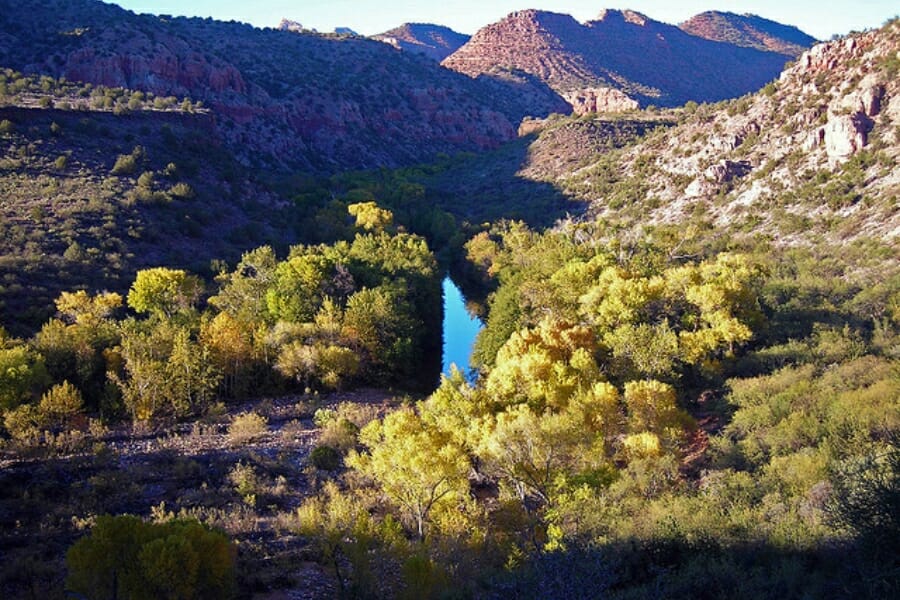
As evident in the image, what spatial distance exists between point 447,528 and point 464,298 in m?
37.4

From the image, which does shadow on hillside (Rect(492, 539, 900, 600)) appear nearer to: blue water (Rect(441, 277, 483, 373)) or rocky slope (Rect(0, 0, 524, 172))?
blue water (Rect(441, 277, 483, 373))

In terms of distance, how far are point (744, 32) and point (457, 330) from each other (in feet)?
581

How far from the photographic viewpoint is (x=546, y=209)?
206ft

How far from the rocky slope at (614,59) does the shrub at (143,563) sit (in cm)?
11501

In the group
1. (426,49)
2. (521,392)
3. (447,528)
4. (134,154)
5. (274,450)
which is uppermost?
(426,49)

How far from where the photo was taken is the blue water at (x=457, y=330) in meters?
39.6

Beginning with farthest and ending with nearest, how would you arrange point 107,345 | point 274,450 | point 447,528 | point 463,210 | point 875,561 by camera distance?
point 463,210
point 107,345
point 274,450
point 447,528
point 875,561

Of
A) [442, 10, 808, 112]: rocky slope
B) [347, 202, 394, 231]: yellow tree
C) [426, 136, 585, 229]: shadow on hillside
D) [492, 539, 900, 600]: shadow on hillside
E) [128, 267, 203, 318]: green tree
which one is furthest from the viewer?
[442, 10, 808, 112]: rocky slope

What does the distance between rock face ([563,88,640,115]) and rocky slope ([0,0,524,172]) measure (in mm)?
11039

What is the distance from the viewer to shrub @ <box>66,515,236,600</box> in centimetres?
1118

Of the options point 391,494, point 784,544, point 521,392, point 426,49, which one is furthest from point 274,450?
point 426,49

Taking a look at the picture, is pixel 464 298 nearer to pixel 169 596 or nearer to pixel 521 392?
pixel 521 392

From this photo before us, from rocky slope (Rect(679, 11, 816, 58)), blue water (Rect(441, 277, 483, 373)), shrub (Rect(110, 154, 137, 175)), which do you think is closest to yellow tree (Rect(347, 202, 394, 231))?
blue water (Rect(441, 277, 483, 373))

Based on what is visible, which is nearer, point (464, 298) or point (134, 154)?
point (134, 154)
